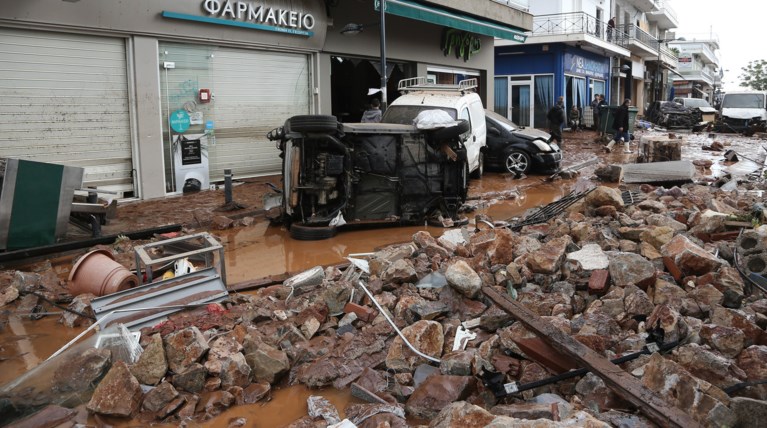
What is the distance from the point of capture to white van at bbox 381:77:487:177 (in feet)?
40.8

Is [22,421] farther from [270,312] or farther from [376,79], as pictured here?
[376,79]

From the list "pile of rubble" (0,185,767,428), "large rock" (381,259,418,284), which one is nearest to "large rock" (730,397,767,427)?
"pile of rubble" (0,185,767,428)

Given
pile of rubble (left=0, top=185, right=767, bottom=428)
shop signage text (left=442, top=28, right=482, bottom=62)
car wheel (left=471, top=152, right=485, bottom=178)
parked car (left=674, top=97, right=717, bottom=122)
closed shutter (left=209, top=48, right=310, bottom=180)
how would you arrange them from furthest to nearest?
parked car (left=674, top=97, right=717, bottom=122), shop signage text (left=442, top=28, right=482, bottom=62), car wheel (left=471, top=152, right=485, bottom=178), closed shutter (left=209, top=48, right=310, bottom=180), pile of rubble (left=0, top=185, right=767, bottom=428)

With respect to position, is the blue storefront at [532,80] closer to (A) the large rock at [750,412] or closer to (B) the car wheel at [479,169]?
(B) the car wheel at [479,169]

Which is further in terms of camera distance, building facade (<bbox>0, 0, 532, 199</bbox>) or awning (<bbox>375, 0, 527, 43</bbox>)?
awning (<bbox>375, 0, 527, 43</bbox>)

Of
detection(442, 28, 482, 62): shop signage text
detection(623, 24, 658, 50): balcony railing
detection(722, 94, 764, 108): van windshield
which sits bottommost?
detection(722, 94, 764, 108): van windshield

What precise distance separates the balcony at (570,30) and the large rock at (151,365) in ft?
86.8

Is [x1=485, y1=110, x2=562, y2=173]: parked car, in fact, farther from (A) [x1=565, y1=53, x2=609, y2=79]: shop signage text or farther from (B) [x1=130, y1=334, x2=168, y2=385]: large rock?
(A) [x1=565, y1=53, x2=609, y2=79]: shop signage text

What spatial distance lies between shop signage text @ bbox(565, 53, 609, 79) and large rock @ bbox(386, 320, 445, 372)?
29104 millimetres

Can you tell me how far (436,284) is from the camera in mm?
5680

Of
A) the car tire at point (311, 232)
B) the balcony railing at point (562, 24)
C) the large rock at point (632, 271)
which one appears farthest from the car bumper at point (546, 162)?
the balcony railing at point (562, 24)

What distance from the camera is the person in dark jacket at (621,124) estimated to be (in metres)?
22.0

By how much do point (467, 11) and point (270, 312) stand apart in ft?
50.4

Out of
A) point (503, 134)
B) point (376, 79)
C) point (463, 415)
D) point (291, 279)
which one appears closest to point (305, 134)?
point (291, 279)
